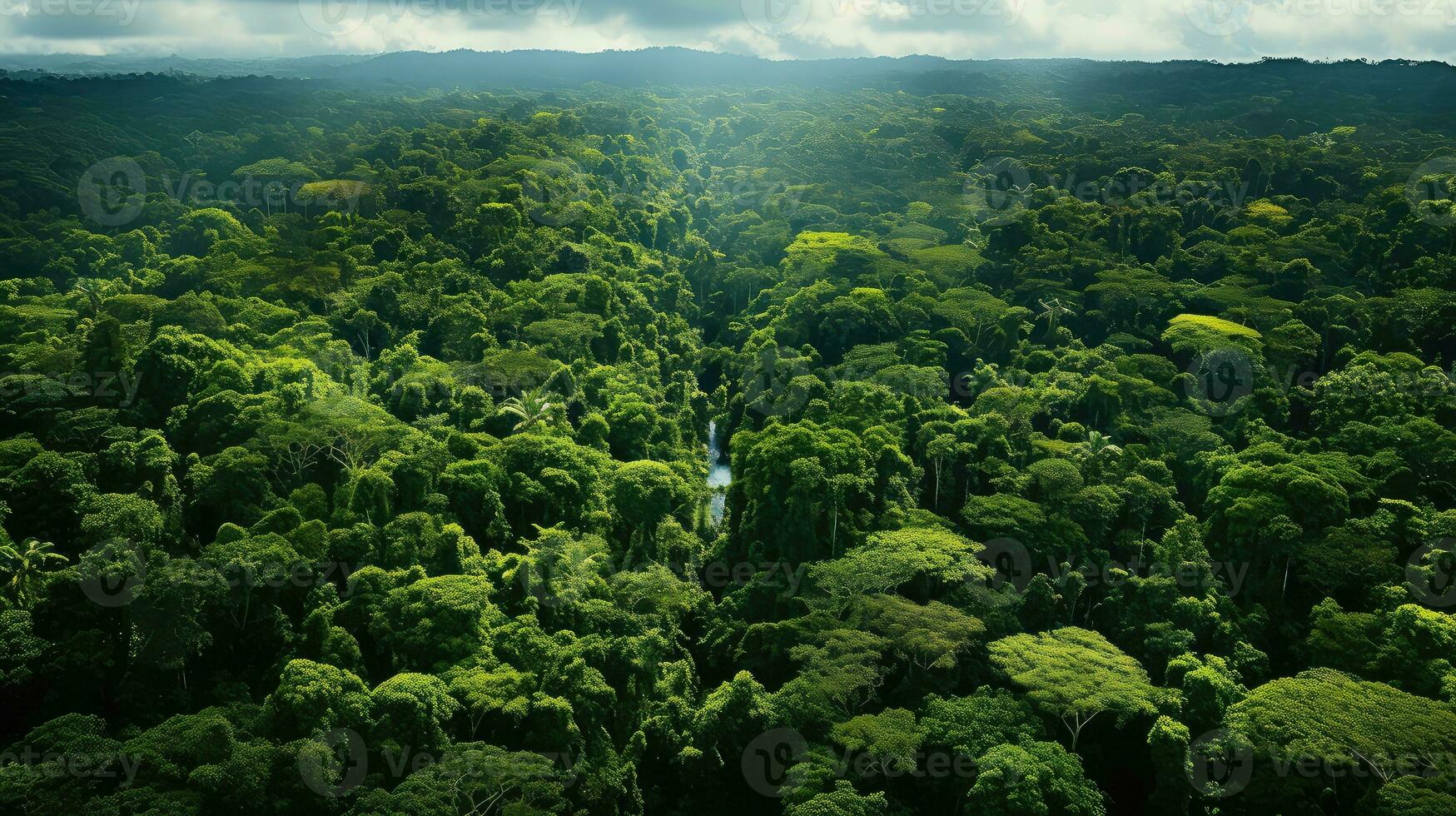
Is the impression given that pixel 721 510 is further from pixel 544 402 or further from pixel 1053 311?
pixel 1053 311

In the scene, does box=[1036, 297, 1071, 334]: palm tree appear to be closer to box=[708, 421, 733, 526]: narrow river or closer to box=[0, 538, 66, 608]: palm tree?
box=[708, 421, 733, 526]: narrow river

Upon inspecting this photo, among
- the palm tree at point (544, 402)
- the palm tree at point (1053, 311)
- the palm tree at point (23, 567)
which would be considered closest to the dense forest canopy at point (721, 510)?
the palm tree at point (23, 567)

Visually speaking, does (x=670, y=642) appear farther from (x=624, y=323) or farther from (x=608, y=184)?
(x=608, y=184)

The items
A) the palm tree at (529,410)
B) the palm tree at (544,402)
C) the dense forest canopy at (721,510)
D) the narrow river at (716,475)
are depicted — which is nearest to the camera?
the dense forest canopy at (721,510)

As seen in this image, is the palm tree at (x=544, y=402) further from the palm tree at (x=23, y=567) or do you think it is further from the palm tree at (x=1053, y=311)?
the palm tree at (x=1053, y=311)

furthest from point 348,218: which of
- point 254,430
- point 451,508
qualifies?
point 451,508

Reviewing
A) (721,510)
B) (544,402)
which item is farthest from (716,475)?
(544,402)

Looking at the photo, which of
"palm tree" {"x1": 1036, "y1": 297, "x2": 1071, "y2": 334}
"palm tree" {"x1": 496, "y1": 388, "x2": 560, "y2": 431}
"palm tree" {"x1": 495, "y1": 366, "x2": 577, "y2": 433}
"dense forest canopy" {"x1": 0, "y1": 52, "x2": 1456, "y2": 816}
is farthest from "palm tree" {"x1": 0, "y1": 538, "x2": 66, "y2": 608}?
"palm tree" {"x1": 1036, "y1": 297, "x2": 1071, "y2": 334}
